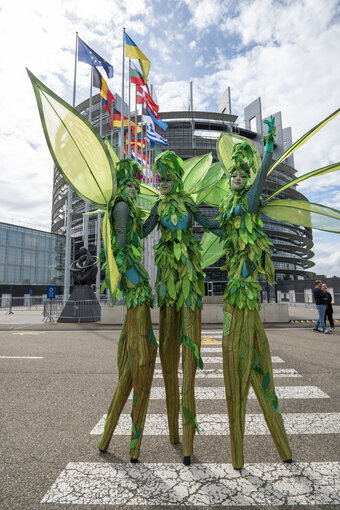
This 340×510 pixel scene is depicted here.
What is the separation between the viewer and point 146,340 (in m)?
2.52

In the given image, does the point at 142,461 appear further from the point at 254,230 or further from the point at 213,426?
the point at 254,230

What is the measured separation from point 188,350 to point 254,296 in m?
0.73

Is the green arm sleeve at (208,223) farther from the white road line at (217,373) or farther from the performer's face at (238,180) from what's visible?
the white road line at (217,373)

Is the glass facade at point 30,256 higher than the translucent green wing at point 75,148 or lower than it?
higher

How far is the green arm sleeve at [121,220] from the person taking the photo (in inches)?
98.7

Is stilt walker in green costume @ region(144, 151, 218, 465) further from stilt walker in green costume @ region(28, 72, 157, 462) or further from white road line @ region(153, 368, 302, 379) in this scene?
white road line @ region(153, 368, 302, 379)

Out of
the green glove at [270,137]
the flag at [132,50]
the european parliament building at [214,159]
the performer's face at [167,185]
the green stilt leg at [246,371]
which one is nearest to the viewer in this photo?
the green stilt leg at [246,371]

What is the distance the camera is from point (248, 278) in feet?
8.23

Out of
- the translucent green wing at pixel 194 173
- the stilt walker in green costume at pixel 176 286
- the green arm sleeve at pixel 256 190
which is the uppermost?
the translucent green wing at pixel 194 173

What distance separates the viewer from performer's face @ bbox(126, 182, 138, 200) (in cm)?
265

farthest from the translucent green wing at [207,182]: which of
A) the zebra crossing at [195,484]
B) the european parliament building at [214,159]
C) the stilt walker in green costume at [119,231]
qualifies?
the european parliament building at [214,159]

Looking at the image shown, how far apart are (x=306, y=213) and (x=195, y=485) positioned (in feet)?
7.88

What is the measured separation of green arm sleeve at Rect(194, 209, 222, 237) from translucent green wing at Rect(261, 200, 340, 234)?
471 millimetres


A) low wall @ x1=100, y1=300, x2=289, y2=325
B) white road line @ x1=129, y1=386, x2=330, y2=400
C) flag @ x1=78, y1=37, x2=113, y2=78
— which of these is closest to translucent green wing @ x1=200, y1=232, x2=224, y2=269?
white road line @ x1=129, y1=386, x2=330, y2=400
